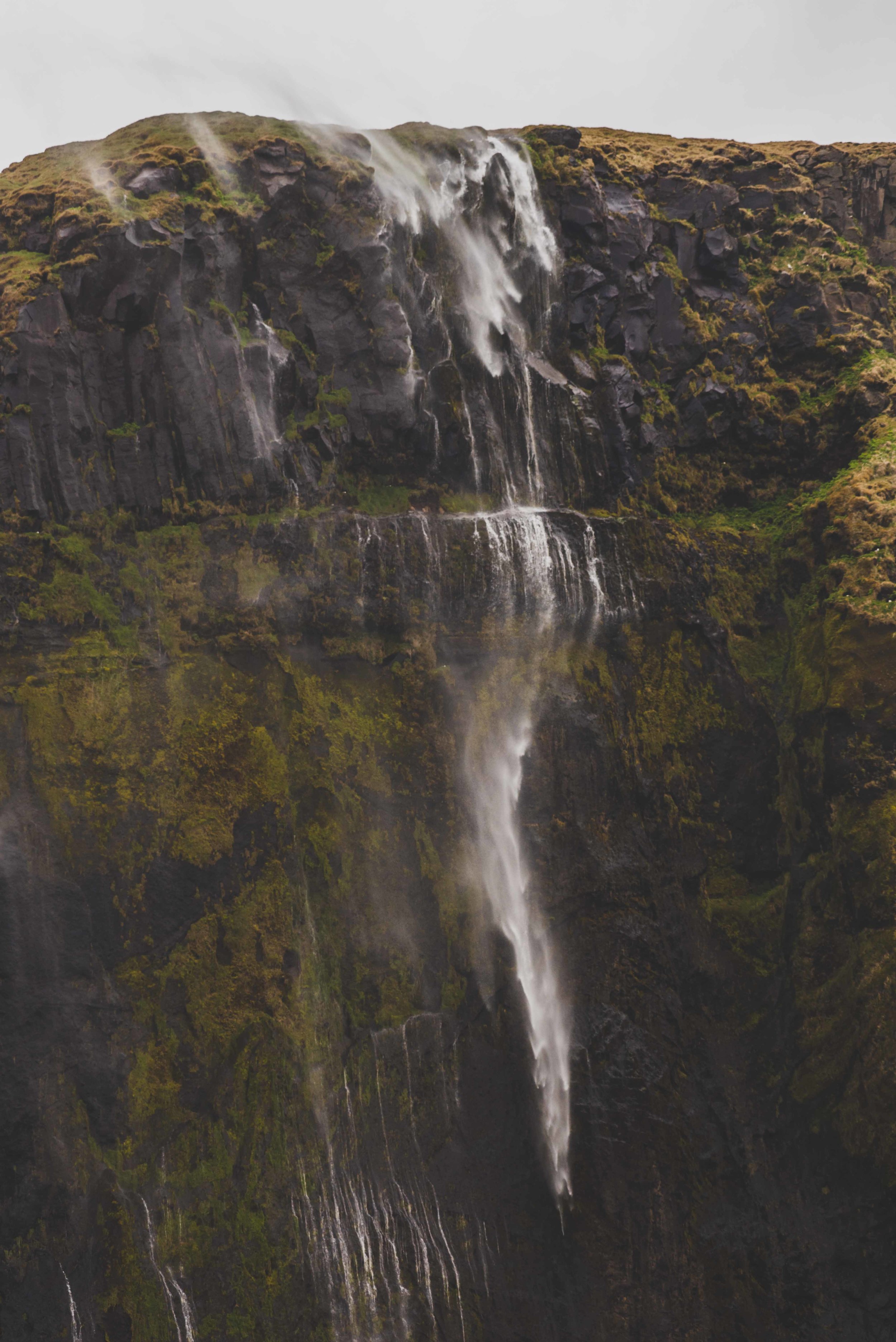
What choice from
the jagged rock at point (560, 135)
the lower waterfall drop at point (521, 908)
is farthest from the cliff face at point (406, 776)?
the jagged rock at point (560, 135)

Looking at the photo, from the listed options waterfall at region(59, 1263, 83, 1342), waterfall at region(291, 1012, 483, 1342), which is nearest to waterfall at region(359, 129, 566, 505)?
waterfall at region(291, 1012, 483, 1342)

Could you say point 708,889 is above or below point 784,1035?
above

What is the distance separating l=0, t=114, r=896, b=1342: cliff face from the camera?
17109 mm

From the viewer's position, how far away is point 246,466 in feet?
64.4

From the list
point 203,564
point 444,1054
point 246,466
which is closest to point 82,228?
point 246,466

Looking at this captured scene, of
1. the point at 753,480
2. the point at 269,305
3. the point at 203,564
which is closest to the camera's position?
the point at 203,564

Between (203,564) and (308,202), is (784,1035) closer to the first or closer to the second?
(203,564)

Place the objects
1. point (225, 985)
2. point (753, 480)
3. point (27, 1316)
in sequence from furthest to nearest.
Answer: point (753, 480), point (225, 985), point (27, 1316)

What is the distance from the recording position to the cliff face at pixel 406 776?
17.1 meters

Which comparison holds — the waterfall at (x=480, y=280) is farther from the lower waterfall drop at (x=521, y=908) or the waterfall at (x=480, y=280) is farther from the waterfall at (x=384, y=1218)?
the waterfall at (x=384, y=1218)

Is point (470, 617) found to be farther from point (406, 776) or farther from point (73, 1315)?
point (73, 1315)

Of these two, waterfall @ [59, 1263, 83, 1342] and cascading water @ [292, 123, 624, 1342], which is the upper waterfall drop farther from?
waterfall @ [59, 1263, 83, 1342]

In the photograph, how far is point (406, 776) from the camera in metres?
19.6

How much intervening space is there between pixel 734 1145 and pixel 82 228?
2180 cm
